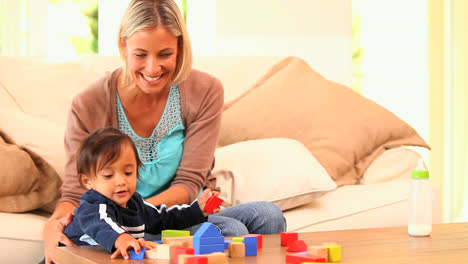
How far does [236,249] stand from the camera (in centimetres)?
107

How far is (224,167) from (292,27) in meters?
1.61

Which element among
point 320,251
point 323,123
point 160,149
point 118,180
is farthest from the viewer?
point 323,123

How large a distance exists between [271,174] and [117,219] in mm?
864

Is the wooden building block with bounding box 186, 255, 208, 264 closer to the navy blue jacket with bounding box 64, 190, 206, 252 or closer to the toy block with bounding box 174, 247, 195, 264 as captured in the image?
the toy block with bounding box 174, 247, 195, 264

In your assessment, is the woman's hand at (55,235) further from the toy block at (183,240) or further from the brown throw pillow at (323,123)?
the brown throw pillow at (323,123)

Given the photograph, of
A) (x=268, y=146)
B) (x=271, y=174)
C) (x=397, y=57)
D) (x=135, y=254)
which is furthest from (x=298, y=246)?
(x=397, y=57)

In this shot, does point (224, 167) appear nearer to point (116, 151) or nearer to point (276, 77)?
point (276, 77)

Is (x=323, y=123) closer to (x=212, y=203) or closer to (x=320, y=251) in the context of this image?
(x=212, y=203)

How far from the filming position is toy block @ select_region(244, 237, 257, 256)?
3.58 feet

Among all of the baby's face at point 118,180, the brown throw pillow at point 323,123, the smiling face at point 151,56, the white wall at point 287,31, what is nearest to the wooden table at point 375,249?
the baby's face at point 118,180

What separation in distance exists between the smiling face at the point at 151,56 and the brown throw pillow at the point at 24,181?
0.44 m

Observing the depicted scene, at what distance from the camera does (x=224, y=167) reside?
82.0 inches

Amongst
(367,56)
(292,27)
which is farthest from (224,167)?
(367,56)

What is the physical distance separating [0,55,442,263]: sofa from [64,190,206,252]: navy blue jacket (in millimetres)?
424
